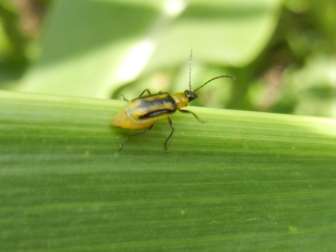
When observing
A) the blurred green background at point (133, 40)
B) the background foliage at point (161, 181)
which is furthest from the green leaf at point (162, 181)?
the blurred green background at point (133, 40)

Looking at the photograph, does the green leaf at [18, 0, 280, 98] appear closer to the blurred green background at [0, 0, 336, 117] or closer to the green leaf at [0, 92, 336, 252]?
the blurred green background at [0, 0, 336, 117]

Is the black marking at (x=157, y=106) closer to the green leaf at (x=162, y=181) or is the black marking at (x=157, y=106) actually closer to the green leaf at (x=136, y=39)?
the green leaf at (x=162, y=181)

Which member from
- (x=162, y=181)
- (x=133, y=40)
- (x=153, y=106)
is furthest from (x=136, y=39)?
(x=162, y=181)

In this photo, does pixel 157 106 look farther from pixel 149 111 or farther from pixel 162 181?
pixel 162 181

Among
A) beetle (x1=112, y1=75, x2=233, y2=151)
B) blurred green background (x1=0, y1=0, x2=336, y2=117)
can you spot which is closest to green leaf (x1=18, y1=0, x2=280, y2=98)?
blurred green background (x1=0, y1=0, x2=336, y2=117)

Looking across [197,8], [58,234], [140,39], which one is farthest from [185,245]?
[197,8]

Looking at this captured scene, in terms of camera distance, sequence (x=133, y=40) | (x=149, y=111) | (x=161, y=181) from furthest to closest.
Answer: (x=133, y=40), (x=149, y=111), (x=161, y=181)

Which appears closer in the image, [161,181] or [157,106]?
[161,181]
